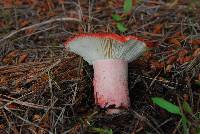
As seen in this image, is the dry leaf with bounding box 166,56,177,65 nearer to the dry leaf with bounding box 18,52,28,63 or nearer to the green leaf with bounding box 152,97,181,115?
the green leaf with bounding box 152,97,181,115

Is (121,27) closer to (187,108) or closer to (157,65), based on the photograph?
(157,65)

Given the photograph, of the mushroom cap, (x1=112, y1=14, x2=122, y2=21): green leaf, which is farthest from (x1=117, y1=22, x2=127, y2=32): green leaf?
the mushroom cap

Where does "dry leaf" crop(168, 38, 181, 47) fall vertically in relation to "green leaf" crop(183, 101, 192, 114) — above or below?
above

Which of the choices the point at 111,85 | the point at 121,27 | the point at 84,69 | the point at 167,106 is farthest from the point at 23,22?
the point at 167,106

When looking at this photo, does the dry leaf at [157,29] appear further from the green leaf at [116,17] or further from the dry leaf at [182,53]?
the dry leaf at [182,53]

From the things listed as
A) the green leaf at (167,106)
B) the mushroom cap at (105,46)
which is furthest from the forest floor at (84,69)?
the mushroom cap at (105,46)

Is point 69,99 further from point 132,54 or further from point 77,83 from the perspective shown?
point 132,54
